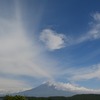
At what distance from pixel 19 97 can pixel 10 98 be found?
23.5ft

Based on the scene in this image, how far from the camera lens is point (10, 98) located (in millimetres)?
142125

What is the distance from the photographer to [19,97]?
5423 inches
